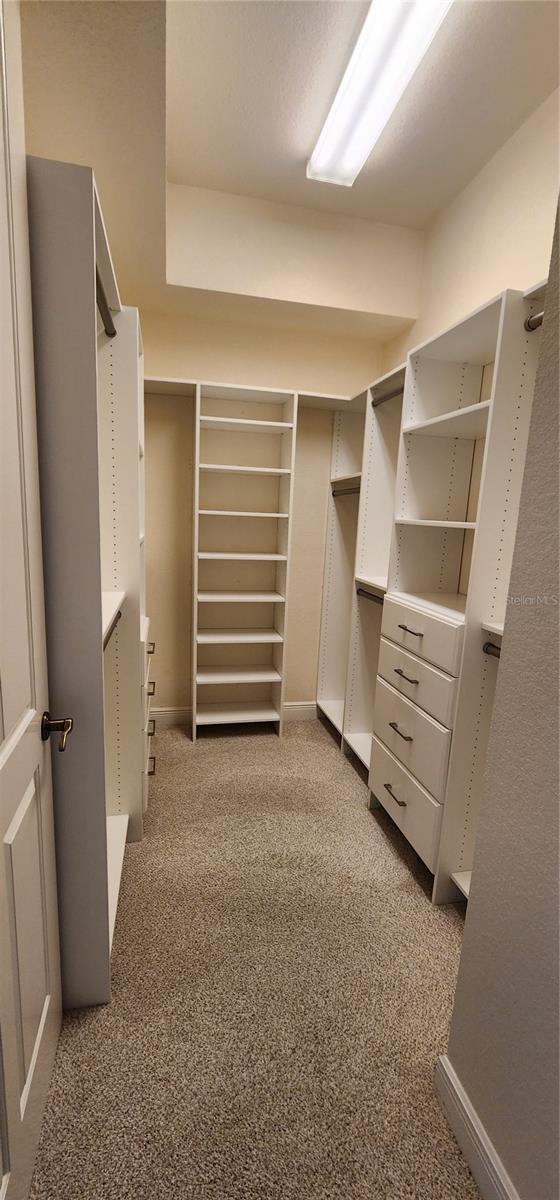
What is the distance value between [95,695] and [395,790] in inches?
56.6

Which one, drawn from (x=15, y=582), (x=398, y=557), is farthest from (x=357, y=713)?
(x=15, y=582)

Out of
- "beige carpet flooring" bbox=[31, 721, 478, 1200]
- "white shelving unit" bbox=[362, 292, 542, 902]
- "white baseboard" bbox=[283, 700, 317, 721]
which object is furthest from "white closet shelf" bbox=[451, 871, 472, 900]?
"white baseboard" bbox=[283, 700, 317, 721]

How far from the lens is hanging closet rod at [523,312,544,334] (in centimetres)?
147

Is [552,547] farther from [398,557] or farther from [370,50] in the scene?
[370,50]

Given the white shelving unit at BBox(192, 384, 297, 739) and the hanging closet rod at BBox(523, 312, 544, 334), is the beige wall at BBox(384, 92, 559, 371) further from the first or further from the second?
the white shelving unit at BBox(192, 384, 297, 739)

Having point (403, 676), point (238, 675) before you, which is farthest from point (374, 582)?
point (238, 675)

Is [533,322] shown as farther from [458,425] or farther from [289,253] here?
[289,253]

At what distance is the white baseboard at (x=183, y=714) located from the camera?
3.21 m

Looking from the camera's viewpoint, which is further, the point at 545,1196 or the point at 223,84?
the point at 223,84

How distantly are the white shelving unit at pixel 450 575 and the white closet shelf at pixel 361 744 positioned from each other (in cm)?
28

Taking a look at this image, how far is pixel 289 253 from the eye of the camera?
248 centimetres

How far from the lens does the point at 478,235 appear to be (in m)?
2.13

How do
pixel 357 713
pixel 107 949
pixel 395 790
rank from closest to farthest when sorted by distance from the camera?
pixel 107 949
pixel 395 790
pixel 357 713

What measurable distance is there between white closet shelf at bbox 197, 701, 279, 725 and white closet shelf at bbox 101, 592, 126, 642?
1410mm
